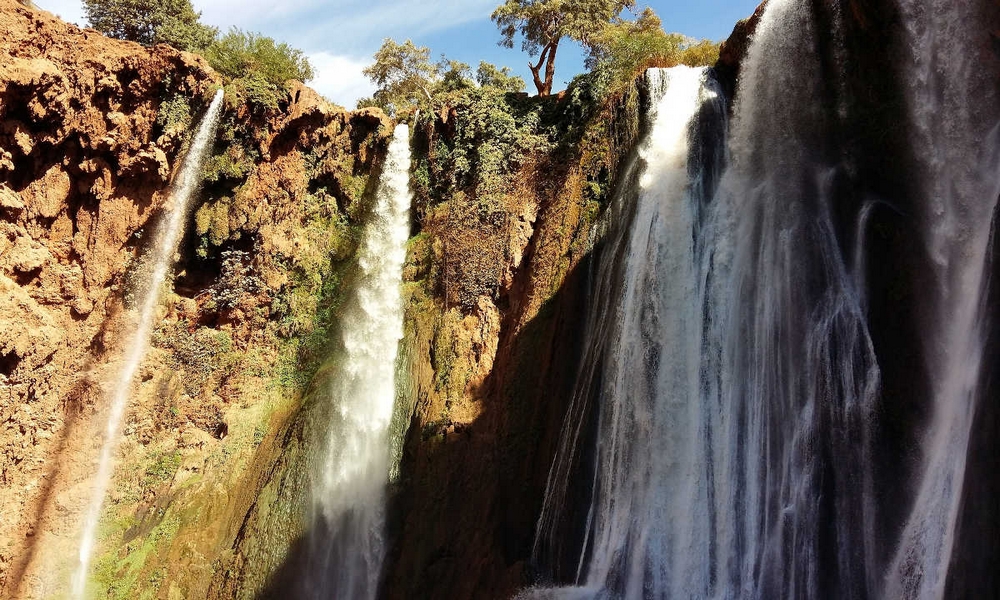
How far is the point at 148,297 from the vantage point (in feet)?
49.3

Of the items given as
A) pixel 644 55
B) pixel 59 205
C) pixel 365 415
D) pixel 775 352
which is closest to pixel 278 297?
pixel 365 415

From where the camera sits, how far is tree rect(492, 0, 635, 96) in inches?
800

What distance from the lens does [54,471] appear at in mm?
13016

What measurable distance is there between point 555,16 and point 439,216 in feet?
34.5

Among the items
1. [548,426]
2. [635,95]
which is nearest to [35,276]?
[548,426]

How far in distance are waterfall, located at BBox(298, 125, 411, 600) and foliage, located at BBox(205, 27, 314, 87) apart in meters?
3.84

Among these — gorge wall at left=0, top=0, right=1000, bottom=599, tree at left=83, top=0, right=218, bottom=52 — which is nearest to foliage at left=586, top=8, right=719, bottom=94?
gorge wall at left=0, top=0, right=1000, bottom=599

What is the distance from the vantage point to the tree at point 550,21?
800 inches

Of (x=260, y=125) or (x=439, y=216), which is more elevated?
(x=260, y=125)

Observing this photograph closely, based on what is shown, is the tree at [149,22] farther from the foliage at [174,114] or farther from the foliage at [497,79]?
the foliage at [497,79]

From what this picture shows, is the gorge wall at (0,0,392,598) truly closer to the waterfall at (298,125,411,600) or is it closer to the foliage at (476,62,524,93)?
the waterfall at (298,125,411,600)

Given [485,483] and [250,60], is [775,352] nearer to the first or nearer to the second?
[485,483]

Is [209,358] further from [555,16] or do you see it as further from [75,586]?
[555,16]

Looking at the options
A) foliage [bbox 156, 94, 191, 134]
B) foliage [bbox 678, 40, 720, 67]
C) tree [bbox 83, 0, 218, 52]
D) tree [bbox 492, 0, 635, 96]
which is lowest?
foliage [bbox 156, 94, 191, 134]
